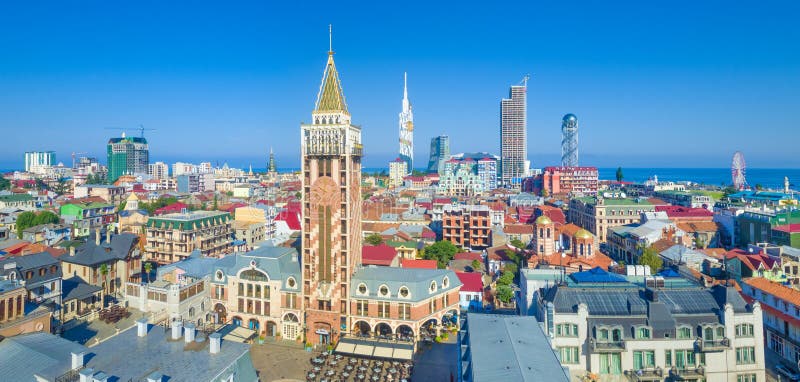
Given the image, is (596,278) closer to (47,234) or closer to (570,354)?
(570,354)

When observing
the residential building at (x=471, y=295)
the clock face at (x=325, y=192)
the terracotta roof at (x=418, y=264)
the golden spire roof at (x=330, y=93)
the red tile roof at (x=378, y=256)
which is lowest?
the residential building at (x=471, y=295)

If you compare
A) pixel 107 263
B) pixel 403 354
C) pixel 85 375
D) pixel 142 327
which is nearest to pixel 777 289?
pixel 403 354

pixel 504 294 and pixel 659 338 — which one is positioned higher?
pixel 659 338

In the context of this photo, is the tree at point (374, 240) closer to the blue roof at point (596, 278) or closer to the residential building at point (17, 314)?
the blue roof at point (596, 278)

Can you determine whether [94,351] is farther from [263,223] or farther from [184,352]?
[263,223]

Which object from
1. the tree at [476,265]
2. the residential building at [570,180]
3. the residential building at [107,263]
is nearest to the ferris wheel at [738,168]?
the residential building at [570,180]
